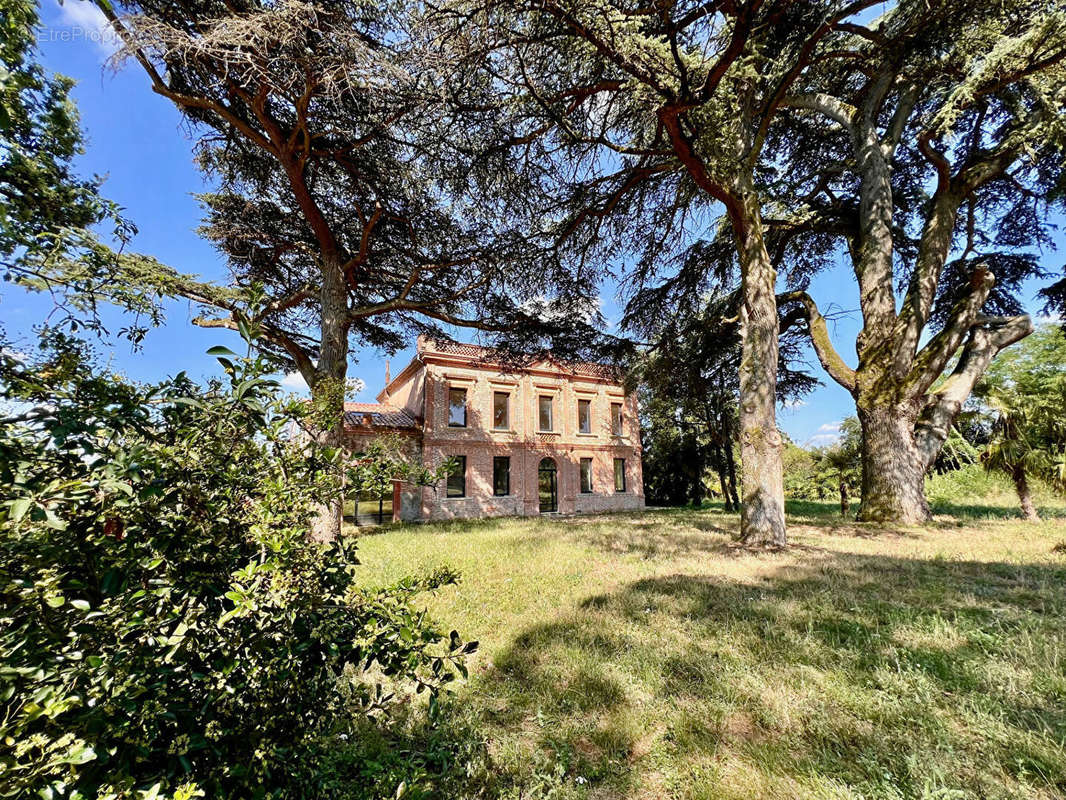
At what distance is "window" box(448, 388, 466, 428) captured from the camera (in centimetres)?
1936

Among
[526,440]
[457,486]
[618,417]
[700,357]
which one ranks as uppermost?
[700,357]

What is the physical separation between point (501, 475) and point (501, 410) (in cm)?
325

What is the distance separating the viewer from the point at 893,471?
29.5ft

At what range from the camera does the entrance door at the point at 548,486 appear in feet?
68.6

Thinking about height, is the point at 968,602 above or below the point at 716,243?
below

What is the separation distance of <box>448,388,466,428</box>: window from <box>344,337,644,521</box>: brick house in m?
0.05

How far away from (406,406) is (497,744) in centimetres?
2060

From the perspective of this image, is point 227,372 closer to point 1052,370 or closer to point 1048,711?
point 1048,711

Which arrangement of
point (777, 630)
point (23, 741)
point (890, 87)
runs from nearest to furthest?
point (23, 741) < point (777, 630) < point (890, 87)

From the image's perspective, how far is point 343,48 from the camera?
5.64 m

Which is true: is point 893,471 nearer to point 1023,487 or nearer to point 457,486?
point 1023,487

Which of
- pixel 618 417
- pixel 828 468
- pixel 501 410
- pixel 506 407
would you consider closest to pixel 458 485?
pixel 501 410

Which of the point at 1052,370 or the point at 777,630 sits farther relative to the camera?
the point at 1052,370

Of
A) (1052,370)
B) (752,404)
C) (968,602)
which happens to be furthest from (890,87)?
(1052,370)
